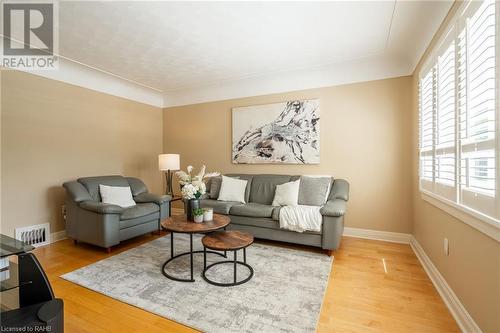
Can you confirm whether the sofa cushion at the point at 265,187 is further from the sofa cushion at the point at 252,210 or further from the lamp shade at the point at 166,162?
the lamp shade at the point at 166,162

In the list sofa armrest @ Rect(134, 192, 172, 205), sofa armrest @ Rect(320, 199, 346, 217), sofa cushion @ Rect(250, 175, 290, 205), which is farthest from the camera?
sofa cushion @ Rect(250, 175, 290, 205)

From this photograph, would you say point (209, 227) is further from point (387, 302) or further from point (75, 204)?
point (75, 204)

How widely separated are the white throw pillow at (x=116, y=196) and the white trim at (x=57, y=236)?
33.5 inches

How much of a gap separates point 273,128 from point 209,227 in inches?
89.4

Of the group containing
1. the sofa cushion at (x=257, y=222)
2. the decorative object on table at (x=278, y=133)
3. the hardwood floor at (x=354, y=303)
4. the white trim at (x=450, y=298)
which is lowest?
the hardwood floor at (x=354, y=303)

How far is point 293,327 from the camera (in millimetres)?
1653

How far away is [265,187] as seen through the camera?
3834mm

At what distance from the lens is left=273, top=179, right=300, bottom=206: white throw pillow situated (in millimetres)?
3352

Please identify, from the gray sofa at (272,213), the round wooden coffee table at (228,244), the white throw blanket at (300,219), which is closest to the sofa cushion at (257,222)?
the gray sofa at (272,213)

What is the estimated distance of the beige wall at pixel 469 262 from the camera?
132cm

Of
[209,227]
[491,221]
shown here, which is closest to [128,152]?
[209,227]

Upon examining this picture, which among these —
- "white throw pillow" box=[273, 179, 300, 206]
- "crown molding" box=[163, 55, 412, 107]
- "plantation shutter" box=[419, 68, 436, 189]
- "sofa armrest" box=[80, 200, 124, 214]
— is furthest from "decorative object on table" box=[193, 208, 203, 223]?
"crown molding" box=[163, 55, 412, 107]

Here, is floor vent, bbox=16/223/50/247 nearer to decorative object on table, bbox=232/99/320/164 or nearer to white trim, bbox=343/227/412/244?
decorative object on table, bbox=232/99/320/164

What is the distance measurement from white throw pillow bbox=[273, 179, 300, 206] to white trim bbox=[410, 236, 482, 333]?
1.56 metres
